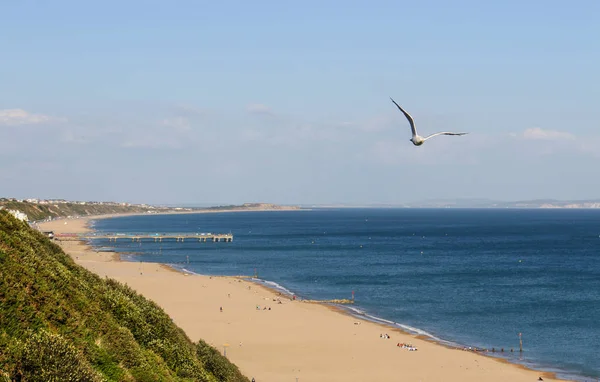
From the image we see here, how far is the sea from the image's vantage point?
175ft

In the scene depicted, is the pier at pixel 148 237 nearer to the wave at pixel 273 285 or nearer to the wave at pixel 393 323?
the wave at pixel 273 285

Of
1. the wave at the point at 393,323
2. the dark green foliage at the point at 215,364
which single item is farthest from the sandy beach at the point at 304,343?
the dark green foliage at the point at 215,364

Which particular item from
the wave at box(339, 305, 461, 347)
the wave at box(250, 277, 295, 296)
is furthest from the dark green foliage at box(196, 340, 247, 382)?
the wave at box(250, 277, 295, 296)

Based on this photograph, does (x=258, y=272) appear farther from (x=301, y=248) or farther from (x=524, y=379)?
(x=524, y=379)

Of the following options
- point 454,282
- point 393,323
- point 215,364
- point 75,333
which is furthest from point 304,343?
point 454,282

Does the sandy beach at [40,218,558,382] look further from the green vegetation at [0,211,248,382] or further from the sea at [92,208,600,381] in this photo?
the green vegetation at [0,211,248,382]

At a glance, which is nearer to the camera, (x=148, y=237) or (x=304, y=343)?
(x=304, y=343)

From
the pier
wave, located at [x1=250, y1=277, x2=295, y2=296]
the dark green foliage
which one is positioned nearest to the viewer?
the dark green foliage

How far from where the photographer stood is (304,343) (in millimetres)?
50781

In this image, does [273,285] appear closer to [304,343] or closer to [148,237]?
[304,343]

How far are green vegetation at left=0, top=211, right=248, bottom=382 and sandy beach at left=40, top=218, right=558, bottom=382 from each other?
588 inches

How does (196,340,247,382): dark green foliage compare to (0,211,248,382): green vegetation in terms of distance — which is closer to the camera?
(0,211,248,382): green vegetation

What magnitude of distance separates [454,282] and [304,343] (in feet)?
135

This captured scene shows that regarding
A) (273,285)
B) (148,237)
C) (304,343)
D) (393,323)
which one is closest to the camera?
(304,343)
